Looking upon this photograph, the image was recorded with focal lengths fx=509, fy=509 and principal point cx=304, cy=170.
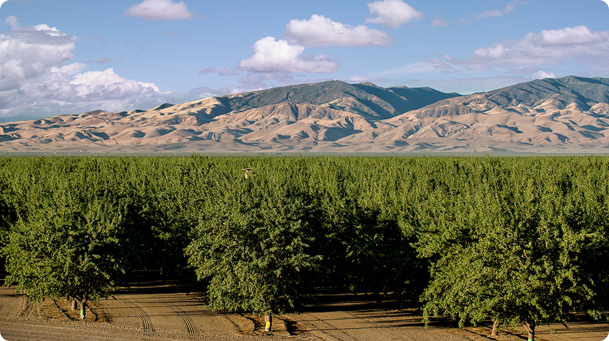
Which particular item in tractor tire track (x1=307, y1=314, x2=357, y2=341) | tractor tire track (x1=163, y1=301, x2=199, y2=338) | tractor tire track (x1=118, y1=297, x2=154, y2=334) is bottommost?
tractor tire track (x1=307, y1=314, x2=357, y2=341)

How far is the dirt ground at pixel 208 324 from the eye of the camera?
49.1ft

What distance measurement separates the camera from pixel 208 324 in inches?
648

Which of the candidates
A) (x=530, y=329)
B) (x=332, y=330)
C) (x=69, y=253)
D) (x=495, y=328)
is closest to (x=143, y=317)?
(x=69, y=253)

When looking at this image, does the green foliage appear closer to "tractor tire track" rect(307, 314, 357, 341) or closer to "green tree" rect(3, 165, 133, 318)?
"tractor tire track" rect(307, 314, 357, 341)

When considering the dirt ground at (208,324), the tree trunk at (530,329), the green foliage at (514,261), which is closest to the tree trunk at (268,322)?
the dirt ground at (208,324)

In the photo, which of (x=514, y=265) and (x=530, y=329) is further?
(x=530, y=329)

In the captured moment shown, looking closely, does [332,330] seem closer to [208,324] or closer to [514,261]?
[208,324]

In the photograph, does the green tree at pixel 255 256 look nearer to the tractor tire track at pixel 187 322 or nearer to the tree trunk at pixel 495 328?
the tractor tire track at pixel 187 322

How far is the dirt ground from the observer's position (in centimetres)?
1495

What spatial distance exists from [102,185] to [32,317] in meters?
12.2

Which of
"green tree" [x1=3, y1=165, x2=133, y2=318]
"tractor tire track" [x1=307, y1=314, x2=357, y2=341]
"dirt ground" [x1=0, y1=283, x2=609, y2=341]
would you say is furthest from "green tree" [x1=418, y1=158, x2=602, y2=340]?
"green tree" [x1=3, y1=165, x2=133, y2=318]

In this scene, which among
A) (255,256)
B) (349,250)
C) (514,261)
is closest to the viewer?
(514,261)

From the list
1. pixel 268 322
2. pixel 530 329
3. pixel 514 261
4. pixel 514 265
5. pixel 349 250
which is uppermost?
pixel 514 261

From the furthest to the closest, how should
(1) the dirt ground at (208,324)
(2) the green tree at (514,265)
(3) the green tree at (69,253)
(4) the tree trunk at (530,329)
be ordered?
(3) the green tree at (69,253), (1) the dirt ground at (208,324), (4) the tree trunk at (530,329), (2) the green tree at (514,265)
